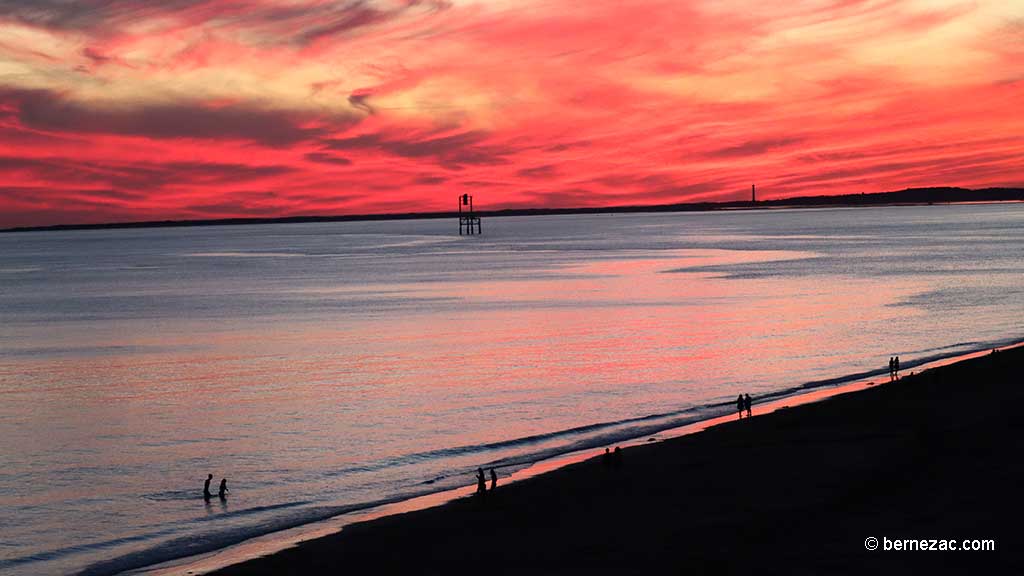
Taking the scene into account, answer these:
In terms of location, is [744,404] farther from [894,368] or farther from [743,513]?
[743,513]

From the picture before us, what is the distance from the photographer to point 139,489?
106 ft

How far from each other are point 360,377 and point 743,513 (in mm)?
32421

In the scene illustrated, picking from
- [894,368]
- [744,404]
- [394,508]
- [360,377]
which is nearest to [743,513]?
[394,508]

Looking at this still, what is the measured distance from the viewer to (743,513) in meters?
24.3

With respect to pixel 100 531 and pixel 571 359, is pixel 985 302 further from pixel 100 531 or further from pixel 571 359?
pixel 100 531

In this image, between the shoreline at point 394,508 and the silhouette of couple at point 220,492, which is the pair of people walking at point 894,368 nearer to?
the shoreline at point 394,508

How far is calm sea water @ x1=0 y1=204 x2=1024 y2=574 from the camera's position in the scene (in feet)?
102

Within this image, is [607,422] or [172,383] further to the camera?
[172,383]

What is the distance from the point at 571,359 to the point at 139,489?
3049 centimetres

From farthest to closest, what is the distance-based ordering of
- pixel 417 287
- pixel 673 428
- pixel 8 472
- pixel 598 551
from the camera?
1. pixel 417 287
2. pixel 673 428
3. pixel 8 472
4. pixel 598 551

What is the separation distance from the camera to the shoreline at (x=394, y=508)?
24.1 meters

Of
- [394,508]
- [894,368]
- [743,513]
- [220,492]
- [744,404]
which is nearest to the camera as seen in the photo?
[743,513]

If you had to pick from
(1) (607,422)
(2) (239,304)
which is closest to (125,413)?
(1) (607,422)

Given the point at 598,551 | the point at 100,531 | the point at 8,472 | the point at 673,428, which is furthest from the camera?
the point at 673,428
